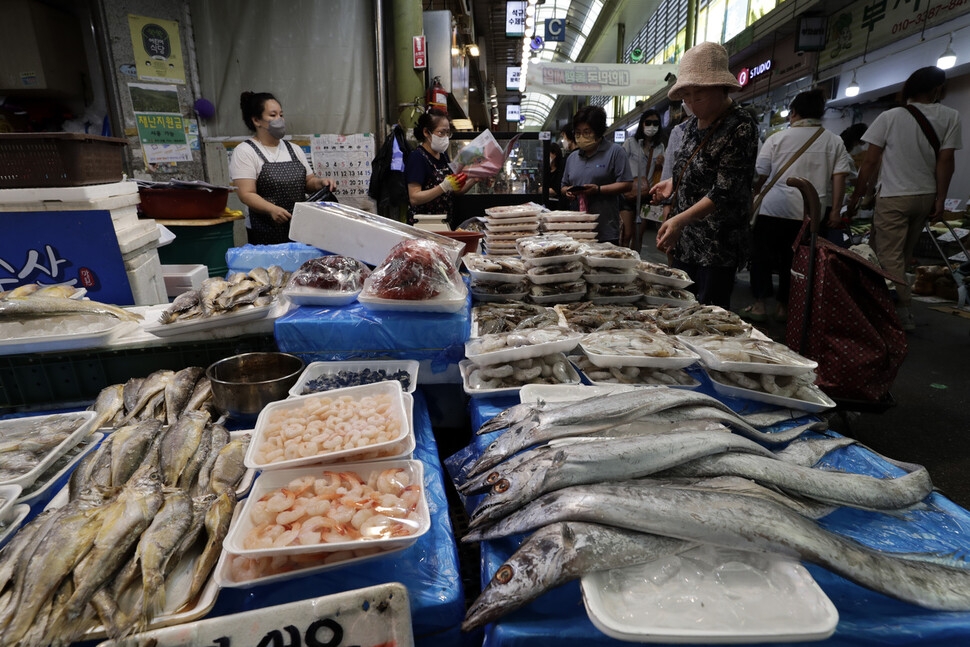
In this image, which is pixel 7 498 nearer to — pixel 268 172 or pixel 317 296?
pixel 317 296

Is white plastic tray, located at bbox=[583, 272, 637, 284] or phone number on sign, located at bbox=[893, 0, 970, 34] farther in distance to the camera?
phone number on sign, located at bbox=[893, 0, 970, 34]

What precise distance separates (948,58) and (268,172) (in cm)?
1053

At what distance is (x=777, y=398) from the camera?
210 centimetres

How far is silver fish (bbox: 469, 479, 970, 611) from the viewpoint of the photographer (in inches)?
45.8

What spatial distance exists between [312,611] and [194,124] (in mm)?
7443

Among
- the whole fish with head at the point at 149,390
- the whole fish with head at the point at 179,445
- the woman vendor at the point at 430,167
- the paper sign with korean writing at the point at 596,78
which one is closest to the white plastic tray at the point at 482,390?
the whole fish with head at the point at 179,445

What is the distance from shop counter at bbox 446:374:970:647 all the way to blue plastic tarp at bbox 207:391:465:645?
0.12 metres

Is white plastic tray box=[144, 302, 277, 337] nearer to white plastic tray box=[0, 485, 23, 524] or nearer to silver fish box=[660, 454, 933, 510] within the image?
white plastic tray box=[0, 485, 23, 524]

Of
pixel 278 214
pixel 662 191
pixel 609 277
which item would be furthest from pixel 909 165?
pixel 278 214

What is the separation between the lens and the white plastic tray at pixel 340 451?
4.88ft

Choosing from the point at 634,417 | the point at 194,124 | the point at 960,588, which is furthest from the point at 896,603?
the point at 194,124

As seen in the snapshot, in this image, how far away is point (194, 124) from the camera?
6.62 meters

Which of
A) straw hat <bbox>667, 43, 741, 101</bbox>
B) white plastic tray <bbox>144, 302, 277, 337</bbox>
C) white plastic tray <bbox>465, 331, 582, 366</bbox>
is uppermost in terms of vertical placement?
straw hat <bbox>667, 43, 741, 101</bbox>

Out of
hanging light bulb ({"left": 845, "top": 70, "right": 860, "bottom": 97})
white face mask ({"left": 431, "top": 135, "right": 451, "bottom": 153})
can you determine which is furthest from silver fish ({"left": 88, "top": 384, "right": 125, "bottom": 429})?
hanging light bulb ({"left": 845, "top": 70, "right": 860, "bottom": 97})
